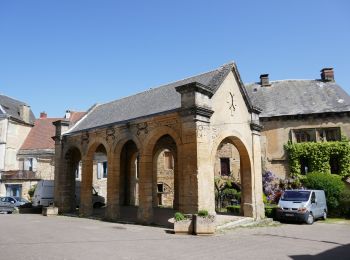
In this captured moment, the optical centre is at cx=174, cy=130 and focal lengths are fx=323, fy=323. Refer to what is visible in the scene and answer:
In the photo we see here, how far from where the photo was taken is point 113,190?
16109 mm

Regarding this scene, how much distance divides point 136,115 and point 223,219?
647cm

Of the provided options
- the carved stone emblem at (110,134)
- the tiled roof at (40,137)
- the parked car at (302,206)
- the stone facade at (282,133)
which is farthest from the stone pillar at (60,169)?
the stone facade at (282,133)

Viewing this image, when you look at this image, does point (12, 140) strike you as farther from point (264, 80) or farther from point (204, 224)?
point (204, 224)

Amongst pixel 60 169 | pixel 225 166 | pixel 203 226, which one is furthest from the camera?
pixel 225 166

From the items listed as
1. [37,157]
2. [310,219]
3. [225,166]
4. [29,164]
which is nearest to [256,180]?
[310,219]

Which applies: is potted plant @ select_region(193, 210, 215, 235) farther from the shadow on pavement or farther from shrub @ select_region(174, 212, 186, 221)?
the shadow on pavement

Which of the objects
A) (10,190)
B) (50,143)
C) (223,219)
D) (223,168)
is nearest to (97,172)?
(50,143)

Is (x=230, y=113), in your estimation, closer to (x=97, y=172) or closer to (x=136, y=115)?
(x=136, y=115)

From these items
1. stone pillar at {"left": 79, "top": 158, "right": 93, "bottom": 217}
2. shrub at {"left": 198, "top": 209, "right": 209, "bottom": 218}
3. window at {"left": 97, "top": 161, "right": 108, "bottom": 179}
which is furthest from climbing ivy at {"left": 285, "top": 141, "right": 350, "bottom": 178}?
window at {"left": 97, "top": 161, "right": 108, "bottom": 179}

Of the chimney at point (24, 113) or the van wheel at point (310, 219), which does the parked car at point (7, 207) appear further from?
the van wheel at point (310, 219)

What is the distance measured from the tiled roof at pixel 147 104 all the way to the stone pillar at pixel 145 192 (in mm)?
2274

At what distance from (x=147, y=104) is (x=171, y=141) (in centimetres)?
276

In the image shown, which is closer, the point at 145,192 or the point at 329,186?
the point at 145,192

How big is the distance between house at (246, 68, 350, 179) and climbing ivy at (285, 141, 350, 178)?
21.6 inches
